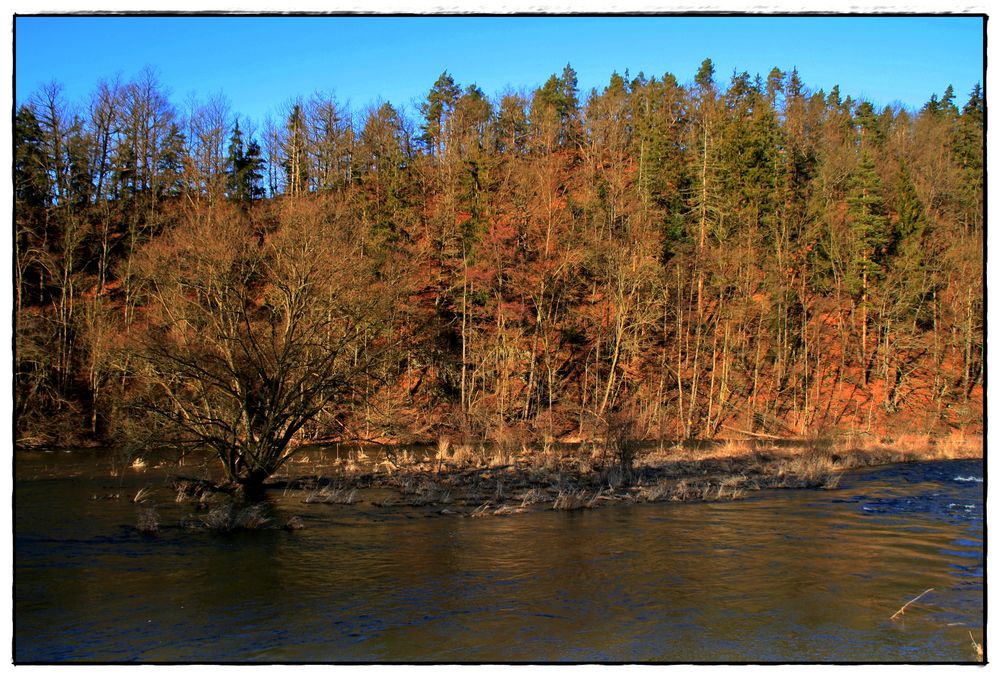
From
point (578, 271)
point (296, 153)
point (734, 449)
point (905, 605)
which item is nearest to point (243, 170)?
point (296, 153)

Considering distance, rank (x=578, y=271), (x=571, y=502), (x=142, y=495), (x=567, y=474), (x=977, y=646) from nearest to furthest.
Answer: (x=977, y=646)
(x=571, y=502)
(x=142, y=495)
(x=567, y=474)
(x=578, y=271)

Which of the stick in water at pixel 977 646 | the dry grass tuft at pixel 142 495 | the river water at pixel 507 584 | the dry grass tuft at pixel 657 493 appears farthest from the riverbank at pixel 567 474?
the stick in water at pixel 977 646

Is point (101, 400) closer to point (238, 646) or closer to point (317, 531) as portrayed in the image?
point (317, 531)

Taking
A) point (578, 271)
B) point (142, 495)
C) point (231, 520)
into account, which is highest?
point (578, 271)

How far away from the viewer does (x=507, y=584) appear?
39.8ft

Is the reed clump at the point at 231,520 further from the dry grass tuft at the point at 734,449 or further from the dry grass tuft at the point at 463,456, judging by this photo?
the dry grass tuft at the point at 734,449

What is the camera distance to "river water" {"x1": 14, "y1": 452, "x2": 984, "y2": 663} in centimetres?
920

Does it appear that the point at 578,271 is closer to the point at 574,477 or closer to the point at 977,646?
the point at 574,477

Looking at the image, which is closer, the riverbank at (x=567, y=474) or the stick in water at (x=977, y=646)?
the stick in water at (x=977, y=646)

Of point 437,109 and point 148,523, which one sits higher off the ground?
point 437,109

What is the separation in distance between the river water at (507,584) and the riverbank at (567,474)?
117cm

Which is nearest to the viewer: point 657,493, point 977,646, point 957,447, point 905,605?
point 977,646

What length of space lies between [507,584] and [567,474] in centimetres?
1251

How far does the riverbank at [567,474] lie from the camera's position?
66.3 ft
